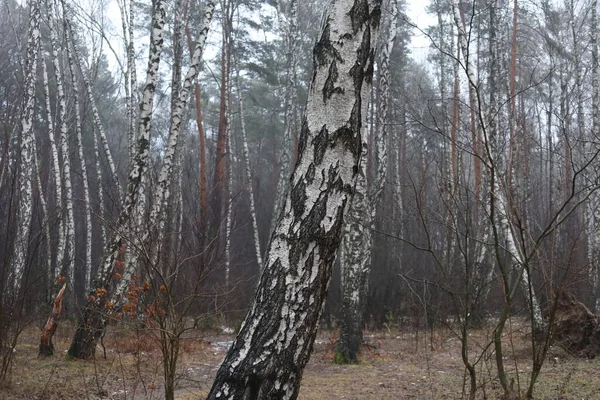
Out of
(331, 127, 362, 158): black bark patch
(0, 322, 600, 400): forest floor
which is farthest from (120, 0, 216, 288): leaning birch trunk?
(331, 127, 362, 158): black bark patch

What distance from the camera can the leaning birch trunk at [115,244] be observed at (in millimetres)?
7078

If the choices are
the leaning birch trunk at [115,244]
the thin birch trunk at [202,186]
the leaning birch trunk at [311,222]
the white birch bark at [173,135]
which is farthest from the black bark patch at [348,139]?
the white birch bark at [173,135]

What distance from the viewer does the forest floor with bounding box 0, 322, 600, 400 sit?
17.5 feet

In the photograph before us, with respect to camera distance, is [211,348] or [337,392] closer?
[337,392]

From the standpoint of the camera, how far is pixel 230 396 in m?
2.44

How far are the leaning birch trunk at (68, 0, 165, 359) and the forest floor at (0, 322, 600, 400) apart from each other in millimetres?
238

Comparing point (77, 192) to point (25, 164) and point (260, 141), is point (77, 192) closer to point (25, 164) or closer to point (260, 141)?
point (260, 141)

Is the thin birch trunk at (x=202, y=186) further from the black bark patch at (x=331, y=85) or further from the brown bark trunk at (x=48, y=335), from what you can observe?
the black bark patch at (x=331, y=85)

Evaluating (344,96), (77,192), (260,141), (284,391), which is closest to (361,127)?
(344,96)

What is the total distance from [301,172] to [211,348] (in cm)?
810

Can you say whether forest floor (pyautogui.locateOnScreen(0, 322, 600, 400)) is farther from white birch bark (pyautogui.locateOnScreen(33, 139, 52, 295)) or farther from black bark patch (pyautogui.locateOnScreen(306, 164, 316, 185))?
black bark patch (pyautogui.locateOnScreen(306, 164, 316, 185))

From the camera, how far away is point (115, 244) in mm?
7195

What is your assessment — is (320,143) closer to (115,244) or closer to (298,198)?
(298,198)

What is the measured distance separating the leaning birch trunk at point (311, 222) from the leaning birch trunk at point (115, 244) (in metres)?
4.53
